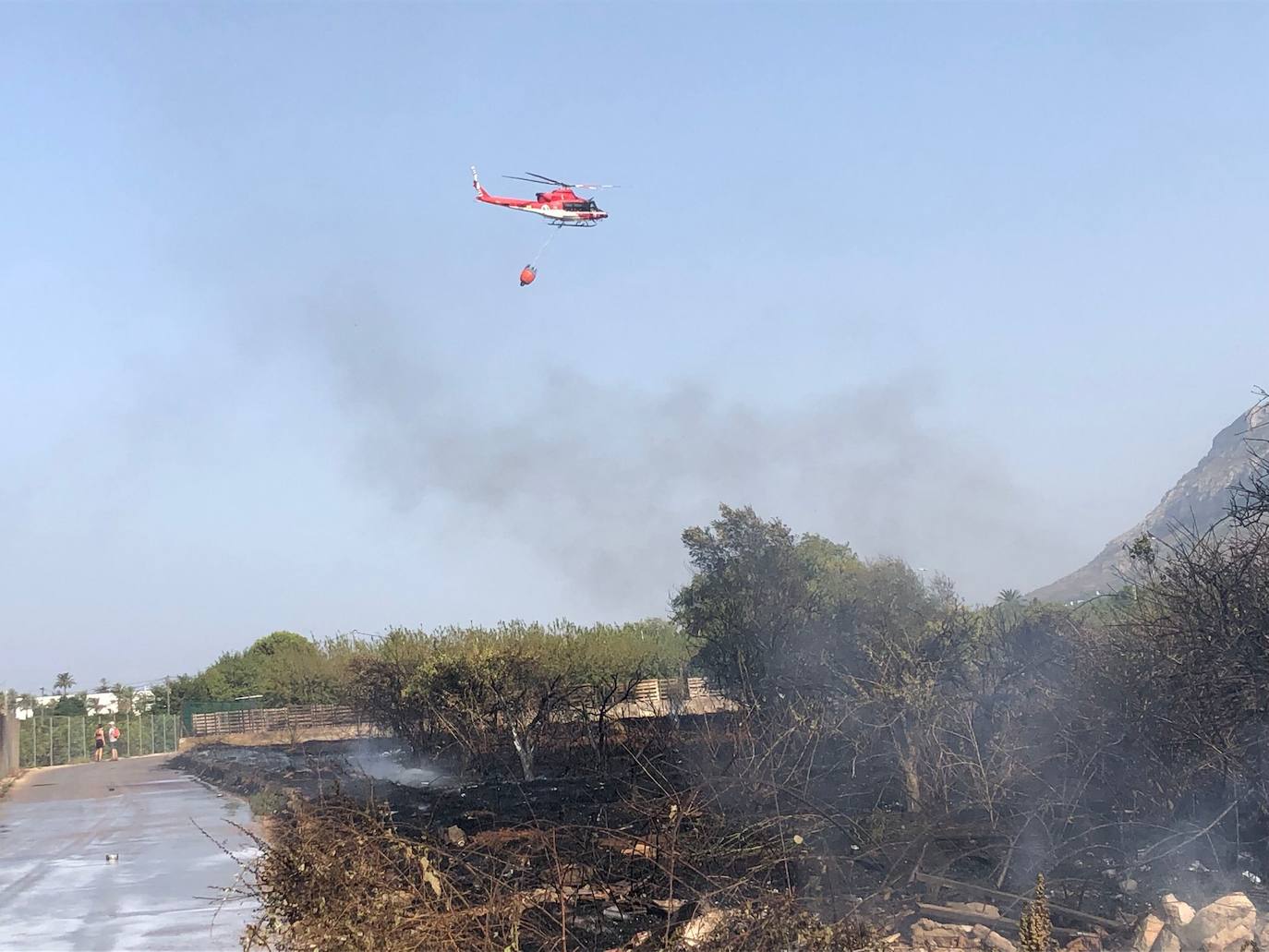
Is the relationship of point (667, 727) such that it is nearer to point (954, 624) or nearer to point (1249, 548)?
point (954, 624)

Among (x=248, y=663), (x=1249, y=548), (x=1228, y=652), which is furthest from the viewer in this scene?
(x=248, y=663)

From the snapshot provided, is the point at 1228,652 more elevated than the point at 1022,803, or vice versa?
the point at 1228,652

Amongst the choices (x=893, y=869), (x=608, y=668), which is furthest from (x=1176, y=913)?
(x=608, y=668)

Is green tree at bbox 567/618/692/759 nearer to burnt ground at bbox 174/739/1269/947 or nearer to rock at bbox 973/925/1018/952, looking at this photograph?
burnt ground at bbox 174/739/1269/947

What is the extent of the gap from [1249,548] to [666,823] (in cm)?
527

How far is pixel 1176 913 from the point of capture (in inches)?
329

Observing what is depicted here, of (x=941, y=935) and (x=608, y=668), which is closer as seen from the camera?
(x=941, y=935)

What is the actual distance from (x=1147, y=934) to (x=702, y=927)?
3.07 meters

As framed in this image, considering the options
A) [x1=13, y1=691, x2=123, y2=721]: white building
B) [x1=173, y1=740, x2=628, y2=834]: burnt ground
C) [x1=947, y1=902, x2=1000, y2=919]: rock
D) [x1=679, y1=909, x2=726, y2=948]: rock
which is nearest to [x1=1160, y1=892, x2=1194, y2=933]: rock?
[x1=947, y1=902, x2=1000, y2=919]: rock

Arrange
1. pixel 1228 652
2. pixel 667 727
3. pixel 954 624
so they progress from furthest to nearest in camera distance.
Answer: pixel 667 727 < pixel 954 624 < pixel 1228 652

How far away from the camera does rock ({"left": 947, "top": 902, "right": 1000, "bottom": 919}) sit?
914 cm

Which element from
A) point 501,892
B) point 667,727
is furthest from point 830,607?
point 501,892

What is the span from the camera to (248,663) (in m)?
74.4

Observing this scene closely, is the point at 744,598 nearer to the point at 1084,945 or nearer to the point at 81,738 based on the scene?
the point at 1084,945
